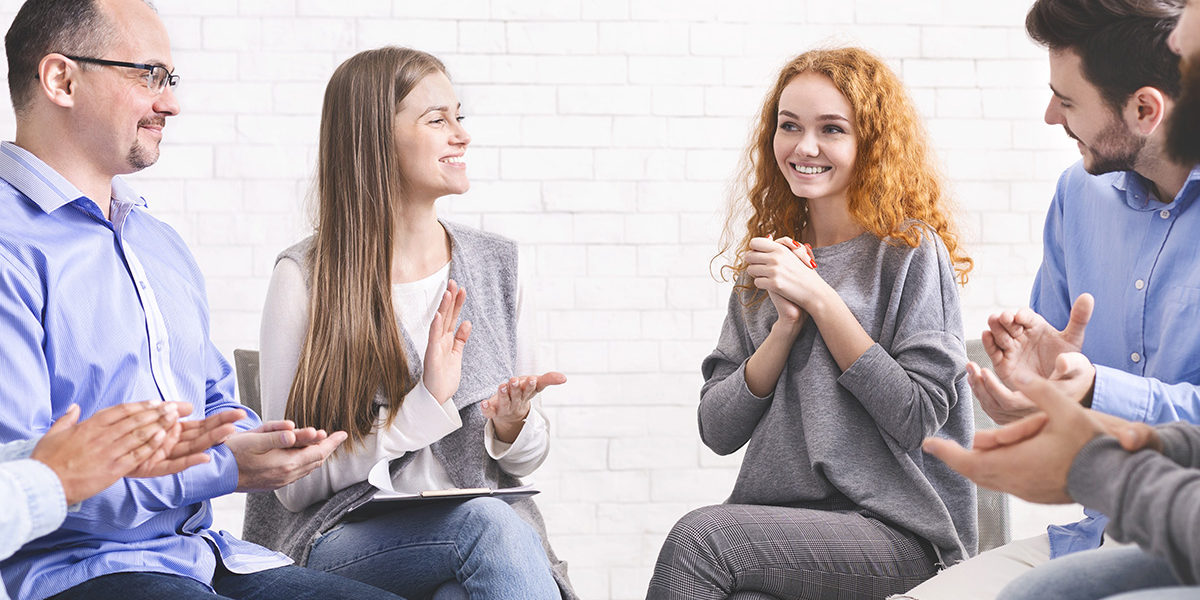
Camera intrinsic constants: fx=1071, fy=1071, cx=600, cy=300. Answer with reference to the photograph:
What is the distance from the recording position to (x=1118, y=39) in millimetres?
1740

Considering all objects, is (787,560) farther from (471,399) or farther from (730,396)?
(471,399)

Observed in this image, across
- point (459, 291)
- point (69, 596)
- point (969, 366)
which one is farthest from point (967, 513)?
point (69, 596)

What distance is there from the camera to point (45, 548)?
5.04ft

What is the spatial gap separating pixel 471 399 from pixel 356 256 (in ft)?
1.21

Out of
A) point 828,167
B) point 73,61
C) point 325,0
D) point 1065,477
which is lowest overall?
point 1065,477

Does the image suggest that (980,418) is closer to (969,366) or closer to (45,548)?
(969,366)

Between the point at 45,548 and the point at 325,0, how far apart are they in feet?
6.77

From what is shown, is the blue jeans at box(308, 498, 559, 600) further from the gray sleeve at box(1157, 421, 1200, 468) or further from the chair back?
the gray sleeve at box(1157, 421, 1200, 468)

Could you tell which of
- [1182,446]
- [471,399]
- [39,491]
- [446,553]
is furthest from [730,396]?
[39,491]

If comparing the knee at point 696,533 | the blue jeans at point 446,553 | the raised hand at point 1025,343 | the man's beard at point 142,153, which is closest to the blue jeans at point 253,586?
the blue jeans at point 446,553

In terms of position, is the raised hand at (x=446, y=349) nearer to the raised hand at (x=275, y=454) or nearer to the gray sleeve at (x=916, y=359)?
the raised hand at (x=275, y=454)

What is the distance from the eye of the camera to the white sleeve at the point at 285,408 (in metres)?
2.04

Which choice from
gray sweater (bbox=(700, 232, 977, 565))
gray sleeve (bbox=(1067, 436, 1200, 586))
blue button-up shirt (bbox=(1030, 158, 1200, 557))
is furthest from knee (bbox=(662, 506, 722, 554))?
gray sleeve (bbox=(1067, 436, 1200, 586))

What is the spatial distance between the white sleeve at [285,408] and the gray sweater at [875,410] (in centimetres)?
55
